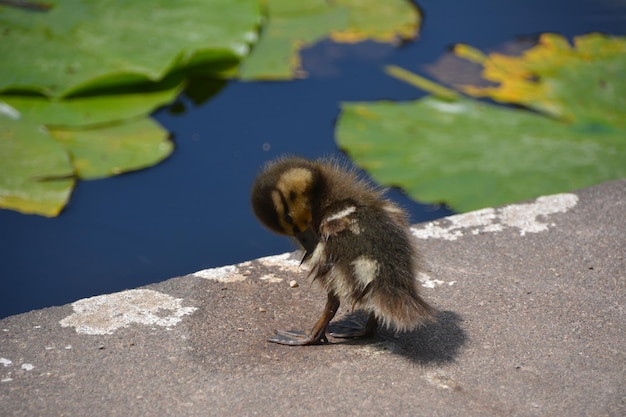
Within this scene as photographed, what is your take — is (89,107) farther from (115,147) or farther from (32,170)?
(32,170)

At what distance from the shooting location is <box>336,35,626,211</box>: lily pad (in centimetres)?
460

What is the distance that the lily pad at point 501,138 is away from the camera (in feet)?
15.1

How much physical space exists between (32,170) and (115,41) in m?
1.28

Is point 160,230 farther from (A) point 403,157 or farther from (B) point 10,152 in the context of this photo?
(A) point 403,157

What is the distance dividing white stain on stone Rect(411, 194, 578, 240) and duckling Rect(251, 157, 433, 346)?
0.64 metres

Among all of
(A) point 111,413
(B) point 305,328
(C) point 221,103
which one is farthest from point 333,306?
(C) point 221,103

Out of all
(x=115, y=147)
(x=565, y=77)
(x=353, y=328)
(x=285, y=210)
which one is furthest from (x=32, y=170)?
(x=565, y=77)

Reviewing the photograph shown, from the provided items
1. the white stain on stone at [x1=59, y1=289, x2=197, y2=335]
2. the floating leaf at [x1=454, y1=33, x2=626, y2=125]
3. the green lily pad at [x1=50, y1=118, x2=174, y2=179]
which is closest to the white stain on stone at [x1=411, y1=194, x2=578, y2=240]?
the white stain on stone at [x1=59, y1=289, x2=197, y2=335]

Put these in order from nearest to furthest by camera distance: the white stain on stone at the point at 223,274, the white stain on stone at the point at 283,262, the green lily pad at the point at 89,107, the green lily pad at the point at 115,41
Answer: the white stain on stone at the point at 223,274, the white stain on stone at the point at 283,262, the green lily pad at the point at 89,107, the green lily pad at the point at 115,41

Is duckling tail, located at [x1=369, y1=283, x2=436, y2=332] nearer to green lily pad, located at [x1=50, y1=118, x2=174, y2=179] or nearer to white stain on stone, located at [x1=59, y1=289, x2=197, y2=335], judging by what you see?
white stain on stone, located at [x1=59, y1=289, x2=197, y2=335]

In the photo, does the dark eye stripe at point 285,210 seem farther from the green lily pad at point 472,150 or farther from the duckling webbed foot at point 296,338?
the green lily pad at point 472,150

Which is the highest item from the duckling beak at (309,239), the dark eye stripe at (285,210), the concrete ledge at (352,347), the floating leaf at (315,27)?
the dark eye stripe at (285,210)

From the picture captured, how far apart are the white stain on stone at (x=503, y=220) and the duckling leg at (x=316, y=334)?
809 millimetres

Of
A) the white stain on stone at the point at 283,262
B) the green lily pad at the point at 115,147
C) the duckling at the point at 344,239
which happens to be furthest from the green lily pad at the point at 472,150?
the duckling at the point at 344,239
